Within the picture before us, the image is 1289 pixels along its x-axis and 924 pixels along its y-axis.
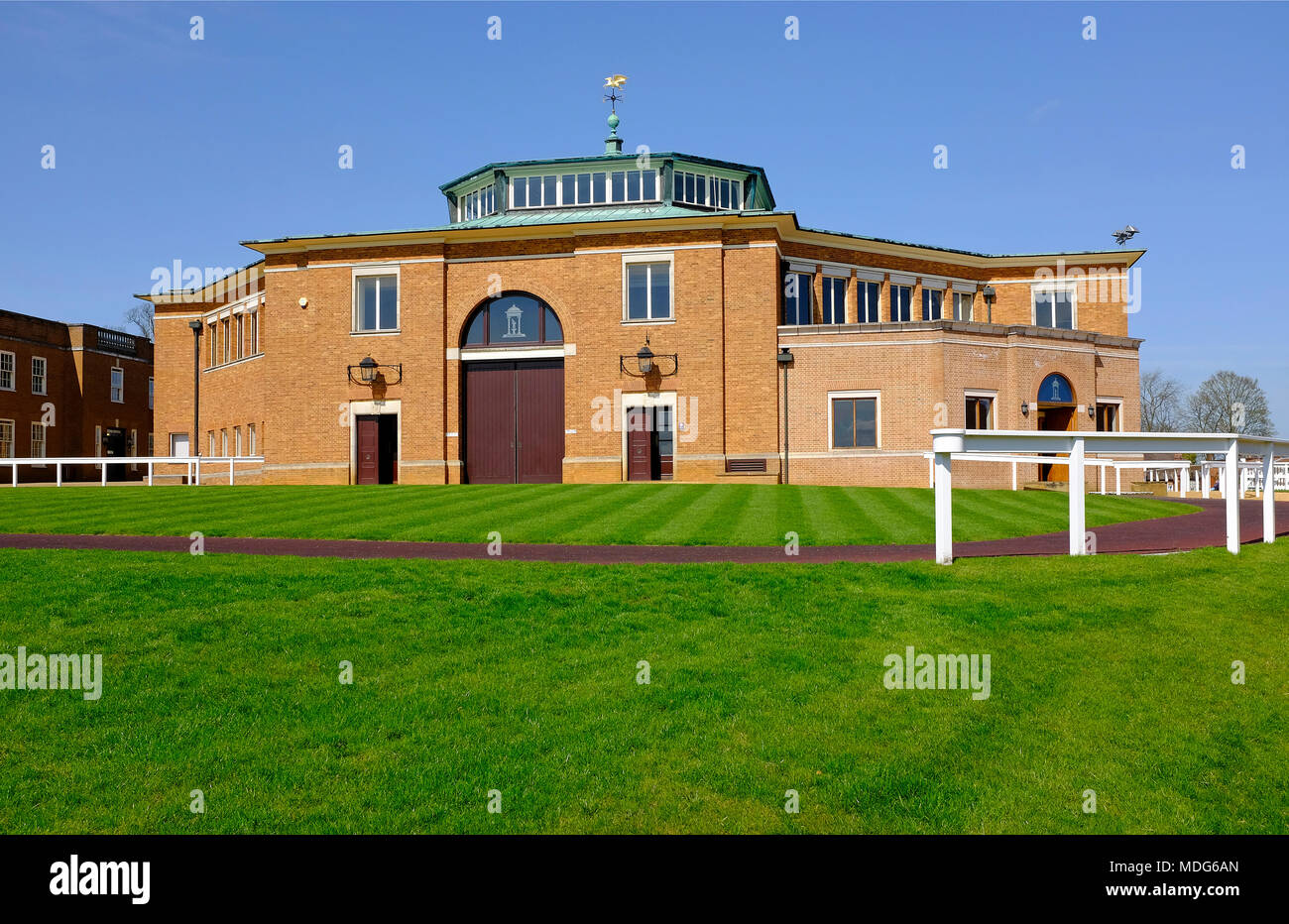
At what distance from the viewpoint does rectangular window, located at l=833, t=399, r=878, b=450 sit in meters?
32.9

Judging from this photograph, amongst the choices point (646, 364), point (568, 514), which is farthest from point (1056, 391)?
point (568, 514)

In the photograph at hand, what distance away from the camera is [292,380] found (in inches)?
1407

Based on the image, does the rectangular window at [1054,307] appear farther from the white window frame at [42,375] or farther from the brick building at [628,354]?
the white window frame at [42,375]

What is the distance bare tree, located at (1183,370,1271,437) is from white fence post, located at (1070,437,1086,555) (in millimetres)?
83672

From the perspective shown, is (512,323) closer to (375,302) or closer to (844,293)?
(375,302)

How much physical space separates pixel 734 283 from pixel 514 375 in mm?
8856

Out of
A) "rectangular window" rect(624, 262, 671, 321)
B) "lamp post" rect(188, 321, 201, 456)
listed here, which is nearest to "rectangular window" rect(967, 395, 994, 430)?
"rectangular window" rect(624, 262, 671, 321)

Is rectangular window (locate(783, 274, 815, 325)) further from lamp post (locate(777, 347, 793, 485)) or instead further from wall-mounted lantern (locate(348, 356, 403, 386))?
wall-mounted lantern (locate(348, 356, 403, 386))

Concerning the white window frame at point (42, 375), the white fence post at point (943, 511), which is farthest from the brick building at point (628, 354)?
the white window frame at point (42, 375)

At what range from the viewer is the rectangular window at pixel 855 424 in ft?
108

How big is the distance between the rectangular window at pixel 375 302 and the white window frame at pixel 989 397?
69.7ft

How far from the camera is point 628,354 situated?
1304 inches
